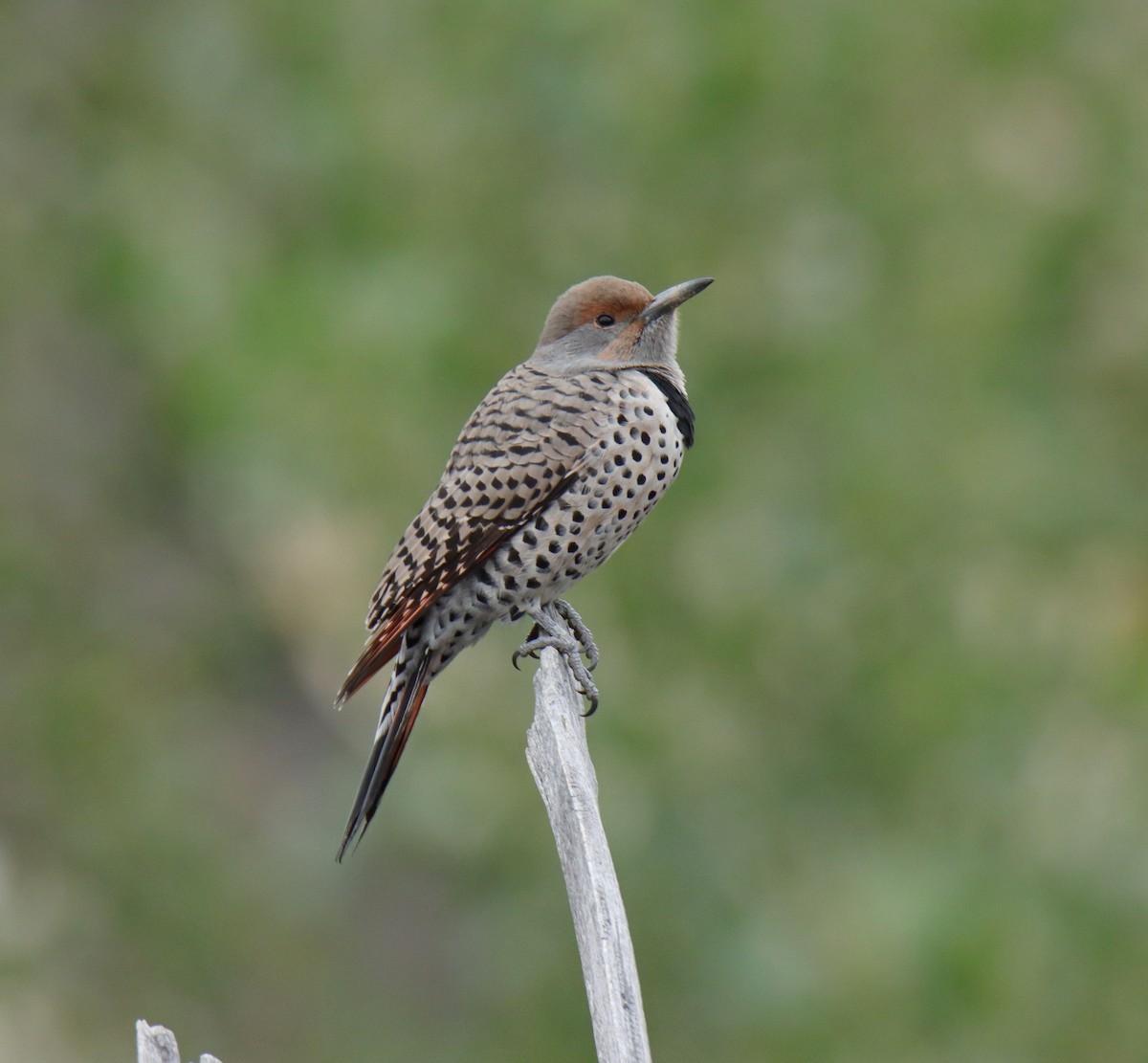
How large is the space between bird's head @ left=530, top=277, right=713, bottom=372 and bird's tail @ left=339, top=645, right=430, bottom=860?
0.85 meters

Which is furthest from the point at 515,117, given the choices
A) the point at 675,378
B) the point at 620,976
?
the point at 620,976

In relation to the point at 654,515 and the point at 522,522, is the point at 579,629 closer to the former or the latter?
the point at 522,522

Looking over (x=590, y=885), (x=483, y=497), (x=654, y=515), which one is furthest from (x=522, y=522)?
(x=654, y=515)

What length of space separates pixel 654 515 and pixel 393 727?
2733mm

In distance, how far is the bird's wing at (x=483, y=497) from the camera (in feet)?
14.0

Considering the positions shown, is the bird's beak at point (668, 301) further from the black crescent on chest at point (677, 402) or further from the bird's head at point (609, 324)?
the black crescent on chest at point (677, 402)

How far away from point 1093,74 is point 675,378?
4.24m

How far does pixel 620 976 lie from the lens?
2955mm

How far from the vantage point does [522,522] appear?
4301mm

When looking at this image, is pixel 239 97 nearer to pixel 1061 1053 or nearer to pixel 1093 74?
pixel 1093 74

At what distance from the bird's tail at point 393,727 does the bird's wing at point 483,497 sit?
134 millimetres

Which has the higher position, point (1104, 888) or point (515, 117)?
point (515, 117)

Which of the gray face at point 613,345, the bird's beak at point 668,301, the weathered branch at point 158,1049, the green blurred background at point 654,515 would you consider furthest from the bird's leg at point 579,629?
the green blurred background at point 654,515

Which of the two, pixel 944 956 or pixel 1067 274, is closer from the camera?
pixel 944 956
